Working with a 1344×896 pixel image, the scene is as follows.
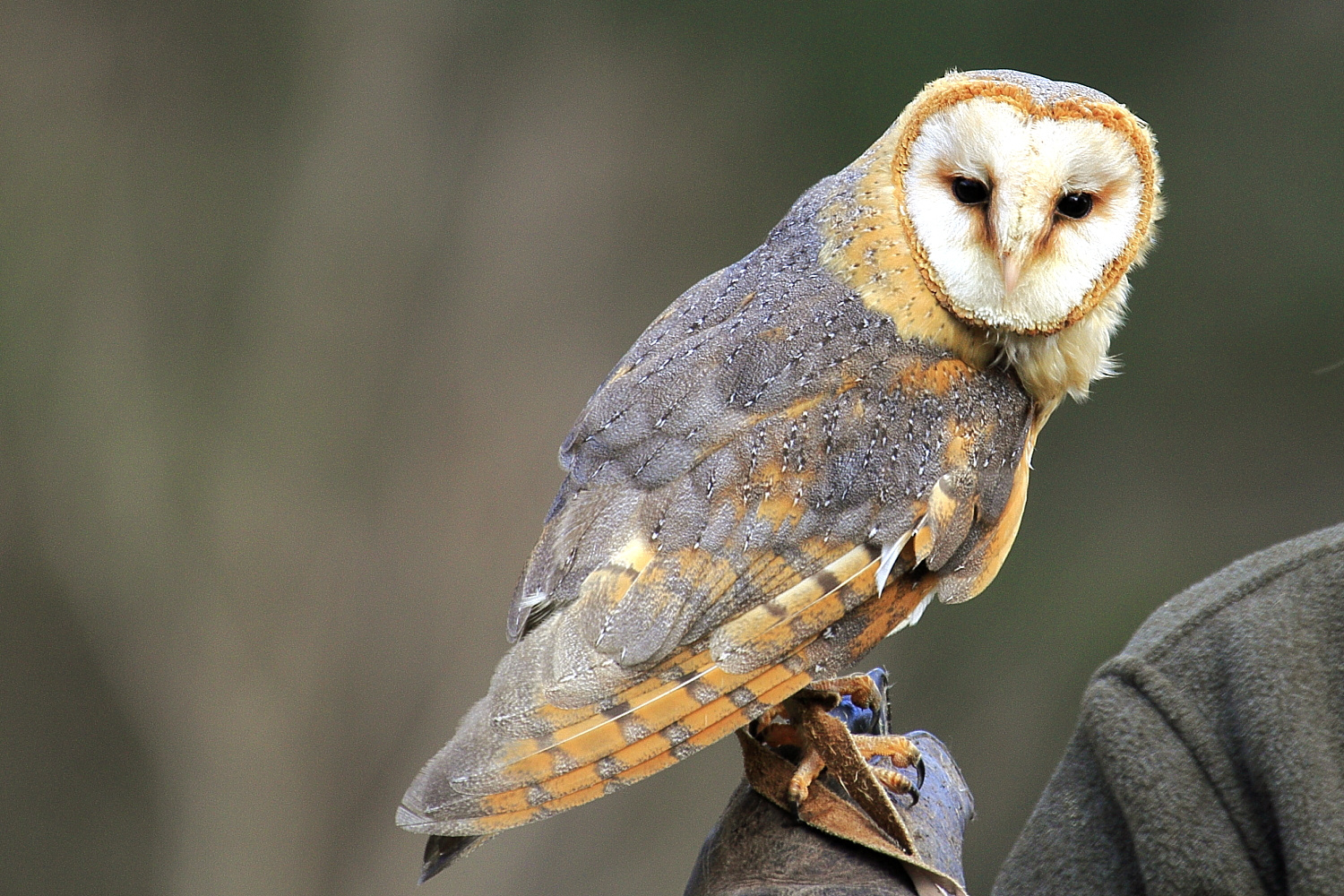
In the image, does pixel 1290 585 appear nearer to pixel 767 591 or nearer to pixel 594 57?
pixel 767 591

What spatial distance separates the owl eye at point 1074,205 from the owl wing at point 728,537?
185 millimetres

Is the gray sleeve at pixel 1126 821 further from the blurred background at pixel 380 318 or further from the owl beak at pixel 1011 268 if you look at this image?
the blurred background at pixel 380 318

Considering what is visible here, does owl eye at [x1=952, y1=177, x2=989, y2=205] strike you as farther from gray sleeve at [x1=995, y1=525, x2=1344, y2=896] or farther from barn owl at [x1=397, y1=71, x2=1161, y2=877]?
gray sleeve at [x1=995, y1=525, x2=1344, y2=896]

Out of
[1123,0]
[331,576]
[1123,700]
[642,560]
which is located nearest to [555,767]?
[642,560]

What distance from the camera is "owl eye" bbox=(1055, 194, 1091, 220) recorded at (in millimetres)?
1144

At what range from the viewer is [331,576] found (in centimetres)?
343

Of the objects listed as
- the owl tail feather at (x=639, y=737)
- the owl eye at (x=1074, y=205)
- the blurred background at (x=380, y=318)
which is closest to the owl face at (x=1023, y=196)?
the owl eye at (x=1074, y=205)

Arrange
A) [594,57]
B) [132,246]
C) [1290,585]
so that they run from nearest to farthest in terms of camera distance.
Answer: [1290,585], [132,246], [594,57]

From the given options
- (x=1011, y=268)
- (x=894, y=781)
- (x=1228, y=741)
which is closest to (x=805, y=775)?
(x=894, y=781)

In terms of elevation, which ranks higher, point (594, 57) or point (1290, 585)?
point (594, 57)

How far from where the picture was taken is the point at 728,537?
117 cm

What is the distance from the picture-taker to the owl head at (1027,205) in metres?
1.11

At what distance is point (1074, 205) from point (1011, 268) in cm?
10

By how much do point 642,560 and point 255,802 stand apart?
8.84 feet
